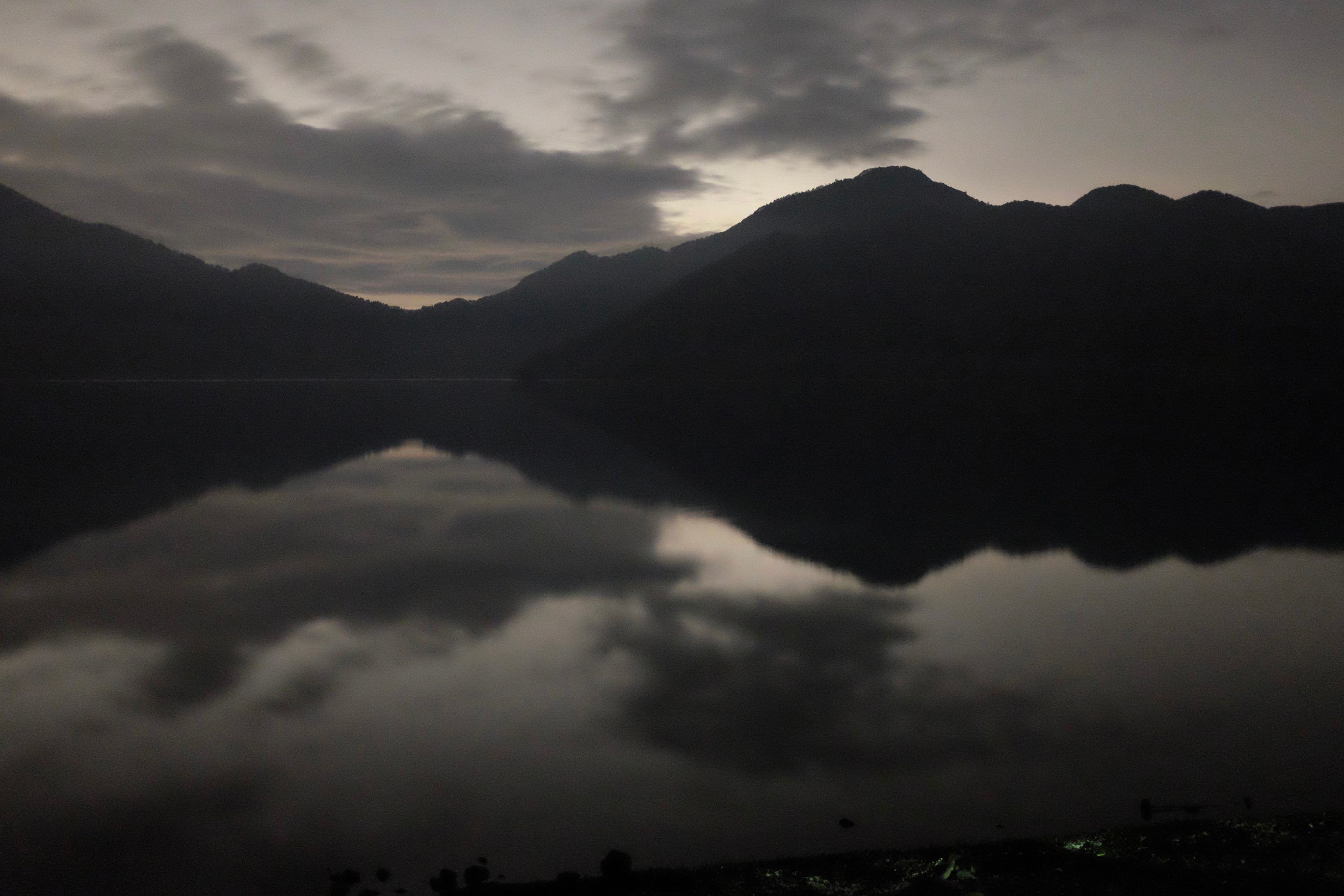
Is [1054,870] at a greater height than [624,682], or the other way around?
[624,682]

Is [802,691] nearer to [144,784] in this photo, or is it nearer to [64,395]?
[144,784]

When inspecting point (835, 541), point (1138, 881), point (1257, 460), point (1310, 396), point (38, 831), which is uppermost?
point (1310, 396)

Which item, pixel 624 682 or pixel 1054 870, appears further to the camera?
pixel 624 682

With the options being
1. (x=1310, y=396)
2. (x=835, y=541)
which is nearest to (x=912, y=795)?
(x=835, y=541)

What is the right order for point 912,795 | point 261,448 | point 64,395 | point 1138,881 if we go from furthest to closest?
1. point 64,395
2. point 261,448
3. point 912,795
4. point 1138,881

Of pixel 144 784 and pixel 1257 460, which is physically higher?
pixel 1257 460

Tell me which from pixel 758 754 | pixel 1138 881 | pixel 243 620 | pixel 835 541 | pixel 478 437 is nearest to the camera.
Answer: pixel 1138 881
